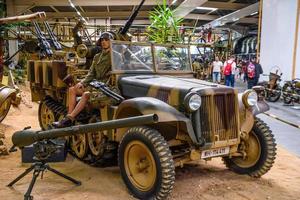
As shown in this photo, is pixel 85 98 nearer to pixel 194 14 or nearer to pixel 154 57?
pixel 154 57

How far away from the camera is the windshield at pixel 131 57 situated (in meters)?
4.79

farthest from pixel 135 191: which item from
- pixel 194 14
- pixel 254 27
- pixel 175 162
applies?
pixel 254 27

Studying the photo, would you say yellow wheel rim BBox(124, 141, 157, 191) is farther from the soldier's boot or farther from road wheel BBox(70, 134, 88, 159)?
road wheel BBox(70, 134, 88, 159)

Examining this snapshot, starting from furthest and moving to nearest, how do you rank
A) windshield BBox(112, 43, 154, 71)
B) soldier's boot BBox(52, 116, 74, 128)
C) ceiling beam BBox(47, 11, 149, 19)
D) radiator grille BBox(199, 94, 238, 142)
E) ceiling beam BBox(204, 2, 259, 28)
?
1. ceiling beam BBox(47, 11, 149, 19)
2. ceiling beam BBox(204, 2, 259, 28)
3. windshield BBox(112, 43, 154, 71)
4. soldier's boot BBox(52, 116, 74, 128)
5. radiator grille BBox(199, 94, 238, 142)

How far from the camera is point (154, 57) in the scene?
4984 mm

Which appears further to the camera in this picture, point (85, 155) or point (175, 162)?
point (85, 155)

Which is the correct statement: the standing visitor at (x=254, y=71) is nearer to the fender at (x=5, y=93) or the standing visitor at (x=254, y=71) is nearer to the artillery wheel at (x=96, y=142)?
the fender at (x=5, y=93)

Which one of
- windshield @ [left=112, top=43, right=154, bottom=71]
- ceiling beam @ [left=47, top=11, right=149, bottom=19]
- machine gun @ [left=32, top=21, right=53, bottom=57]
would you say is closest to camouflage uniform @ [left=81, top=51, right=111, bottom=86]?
windshield @ [left=112, top=43, right=154, bottom=71]

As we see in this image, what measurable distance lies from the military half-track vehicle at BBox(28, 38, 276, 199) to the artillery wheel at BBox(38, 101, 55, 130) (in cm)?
108

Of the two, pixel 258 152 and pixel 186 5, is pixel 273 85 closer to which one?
pixel 186 5

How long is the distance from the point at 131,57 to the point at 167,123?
1397mm

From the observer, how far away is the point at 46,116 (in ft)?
21.6

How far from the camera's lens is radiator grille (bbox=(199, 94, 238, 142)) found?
152 inches

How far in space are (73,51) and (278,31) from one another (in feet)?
28.0
